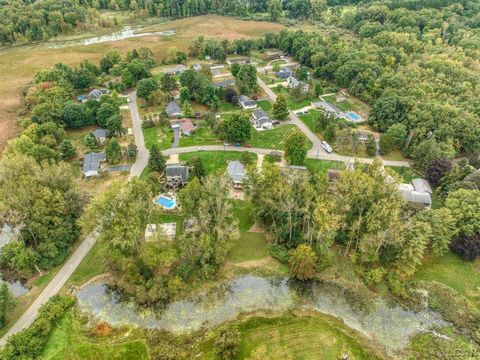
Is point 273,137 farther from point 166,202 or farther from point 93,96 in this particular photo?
point 93,96

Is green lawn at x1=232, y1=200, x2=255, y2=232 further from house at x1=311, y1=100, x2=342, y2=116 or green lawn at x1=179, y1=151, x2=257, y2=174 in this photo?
house at x1=311, y1=100, x2=342, y2=116

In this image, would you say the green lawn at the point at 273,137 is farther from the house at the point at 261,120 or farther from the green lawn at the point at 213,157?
the green lawn at the point at 213,157

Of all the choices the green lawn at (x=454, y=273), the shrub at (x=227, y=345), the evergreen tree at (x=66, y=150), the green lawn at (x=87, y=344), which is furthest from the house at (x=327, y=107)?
the green lawn at (x=87, y=344)

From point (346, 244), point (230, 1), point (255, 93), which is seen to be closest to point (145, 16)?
point (230, 1)

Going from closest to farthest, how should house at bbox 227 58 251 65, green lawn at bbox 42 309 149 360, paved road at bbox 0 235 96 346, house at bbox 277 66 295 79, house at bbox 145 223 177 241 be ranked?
1. green lawn at bbox 42 309 149 360
2. paved road at bbox 0 235 96 346
3. house at bbox 145 223 177 241
4. house at bbox 277 66 295 79
5. house at bbox 227 58 251 65

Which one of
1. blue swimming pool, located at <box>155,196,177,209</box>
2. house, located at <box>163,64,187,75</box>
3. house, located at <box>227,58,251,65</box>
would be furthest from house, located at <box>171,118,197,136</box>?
house, located at <box>227,58,251,65</box>
